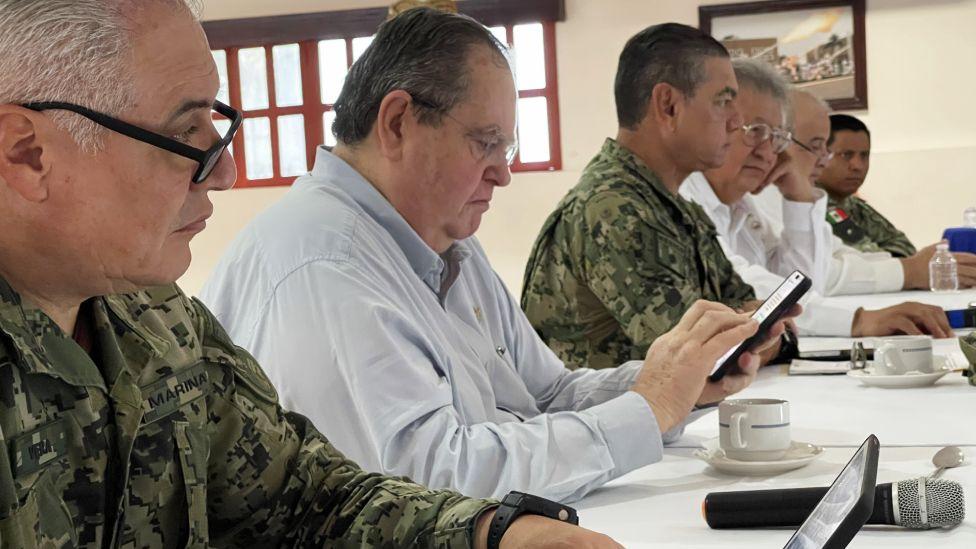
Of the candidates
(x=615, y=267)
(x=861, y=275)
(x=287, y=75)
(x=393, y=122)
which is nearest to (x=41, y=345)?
(x=393, y=122)

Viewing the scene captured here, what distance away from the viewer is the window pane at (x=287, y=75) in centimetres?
819

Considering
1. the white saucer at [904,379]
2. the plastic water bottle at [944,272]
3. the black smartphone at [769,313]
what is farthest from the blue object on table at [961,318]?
the black smartphone at [769,313]

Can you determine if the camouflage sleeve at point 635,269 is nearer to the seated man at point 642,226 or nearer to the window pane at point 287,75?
the seated man at point 642,226

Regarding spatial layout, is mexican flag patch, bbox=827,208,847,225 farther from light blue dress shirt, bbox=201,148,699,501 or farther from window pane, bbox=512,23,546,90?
light blue dress shirt, bbox=201,148,699,501

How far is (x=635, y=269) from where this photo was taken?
8.35 ft

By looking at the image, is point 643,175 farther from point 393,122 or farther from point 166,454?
point 166,454

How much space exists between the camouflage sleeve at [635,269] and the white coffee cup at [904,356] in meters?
0.43

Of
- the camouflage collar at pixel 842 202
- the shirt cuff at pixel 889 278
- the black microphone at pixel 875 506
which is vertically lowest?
the shirt cuff at pixel 889 278

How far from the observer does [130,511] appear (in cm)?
104

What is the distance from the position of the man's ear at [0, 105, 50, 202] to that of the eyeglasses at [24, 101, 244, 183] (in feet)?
0.04

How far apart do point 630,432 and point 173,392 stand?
0.71 meters

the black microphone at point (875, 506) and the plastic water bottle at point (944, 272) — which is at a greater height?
the black microphone at point (875, 506)

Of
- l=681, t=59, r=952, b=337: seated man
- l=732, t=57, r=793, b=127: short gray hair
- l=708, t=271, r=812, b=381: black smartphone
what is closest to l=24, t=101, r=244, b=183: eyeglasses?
l=708, t=271, r=812, b=381: black smartphone

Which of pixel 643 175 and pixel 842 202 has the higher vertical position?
pixel 643 175
